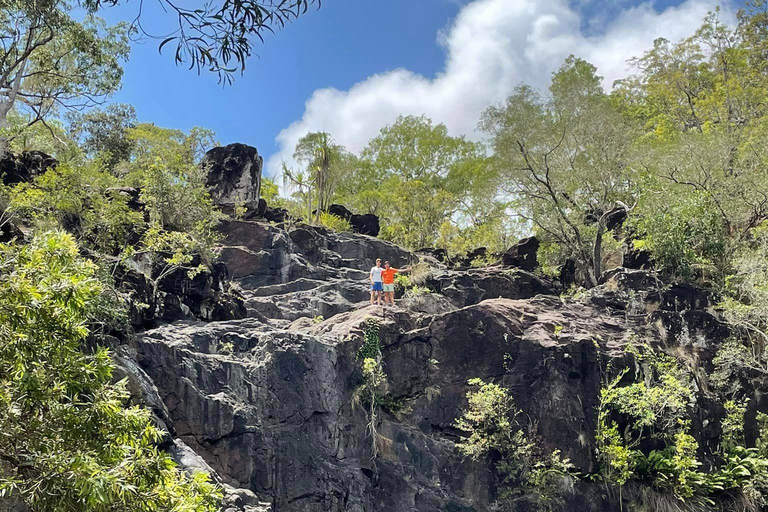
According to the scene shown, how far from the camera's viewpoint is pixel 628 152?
67.7 ft

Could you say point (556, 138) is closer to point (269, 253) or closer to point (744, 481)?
point (269, 253)

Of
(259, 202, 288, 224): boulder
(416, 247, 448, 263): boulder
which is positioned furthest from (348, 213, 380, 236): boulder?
(259, 202, 288, 224): boulder

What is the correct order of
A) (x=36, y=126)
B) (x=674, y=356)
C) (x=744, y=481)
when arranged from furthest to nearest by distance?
(x=36, y=126) < (x=674, y=356) < (x=744, y=481)

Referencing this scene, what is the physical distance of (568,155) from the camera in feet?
69.7

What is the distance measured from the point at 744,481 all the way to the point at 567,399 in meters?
4.10

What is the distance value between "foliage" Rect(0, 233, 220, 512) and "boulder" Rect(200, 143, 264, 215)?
17.2m

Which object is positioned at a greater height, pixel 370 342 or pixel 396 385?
pixel 370 342

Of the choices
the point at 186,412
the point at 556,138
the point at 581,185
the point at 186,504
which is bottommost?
the point at 186,504

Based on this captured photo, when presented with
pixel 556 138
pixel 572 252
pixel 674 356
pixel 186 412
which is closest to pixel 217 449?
pixel 186 412

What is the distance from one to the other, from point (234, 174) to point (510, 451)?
16371 millimetres

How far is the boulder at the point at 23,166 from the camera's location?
53.7 feet

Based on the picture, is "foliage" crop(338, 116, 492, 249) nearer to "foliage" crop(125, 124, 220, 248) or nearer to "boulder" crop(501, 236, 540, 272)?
"boulder" crop(501, 236, 540, 272)

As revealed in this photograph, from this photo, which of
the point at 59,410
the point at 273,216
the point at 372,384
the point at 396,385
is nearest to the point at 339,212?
the point at 273,216

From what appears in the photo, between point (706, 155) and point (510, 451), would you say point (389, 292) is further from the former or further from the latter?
point (706, 155)
